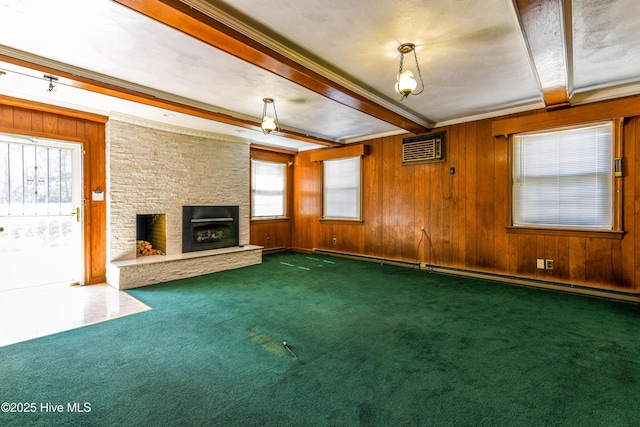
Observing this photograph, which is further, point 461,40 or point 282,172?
point 282,172

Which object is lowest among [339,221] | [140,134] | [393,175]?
[339,221]

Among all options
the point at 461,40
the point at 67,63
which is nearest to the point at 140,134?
the point at 67,63

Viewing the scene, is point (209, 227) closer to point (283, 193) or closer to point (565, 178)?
point (283, 193)

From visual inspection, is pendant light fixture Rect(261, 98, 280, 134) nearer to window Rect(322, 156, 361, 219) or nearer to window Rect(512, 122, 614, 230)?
window Rect(322, 156, 361, 219)

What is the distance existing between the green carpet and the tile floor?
24cm

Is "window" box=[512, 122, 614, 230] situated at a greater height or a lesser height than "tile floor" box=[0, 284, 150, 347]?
greater

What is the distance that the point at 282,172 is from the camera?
7395 millimetres

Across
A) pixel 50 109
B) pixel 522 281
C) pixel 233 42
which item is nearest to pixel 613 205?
pixel 522 281

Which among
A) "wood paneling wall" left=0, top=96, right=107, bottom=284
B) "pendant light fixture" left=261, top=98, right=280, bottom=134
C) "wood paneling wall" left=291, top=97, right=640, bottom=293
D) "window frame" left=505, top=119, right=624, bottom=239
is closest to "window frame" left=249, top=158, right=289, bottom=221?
"wood paneling wall" left=291, top=97, right=640, bottom=293

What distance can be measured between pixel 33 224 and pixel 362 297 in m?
4.56

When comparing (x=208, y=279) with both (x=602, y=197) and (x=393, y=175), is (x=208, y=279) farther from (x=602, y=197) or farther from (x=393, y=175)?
(x=602, y=197)

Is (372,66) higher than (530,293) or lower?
higher

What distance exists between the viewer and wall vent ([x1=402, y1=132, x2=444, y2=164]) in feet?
16.6

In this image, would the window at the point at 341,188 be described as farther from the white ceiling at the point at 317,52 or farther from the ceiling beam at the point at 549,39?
the ceiling beam at the point at 549,39
